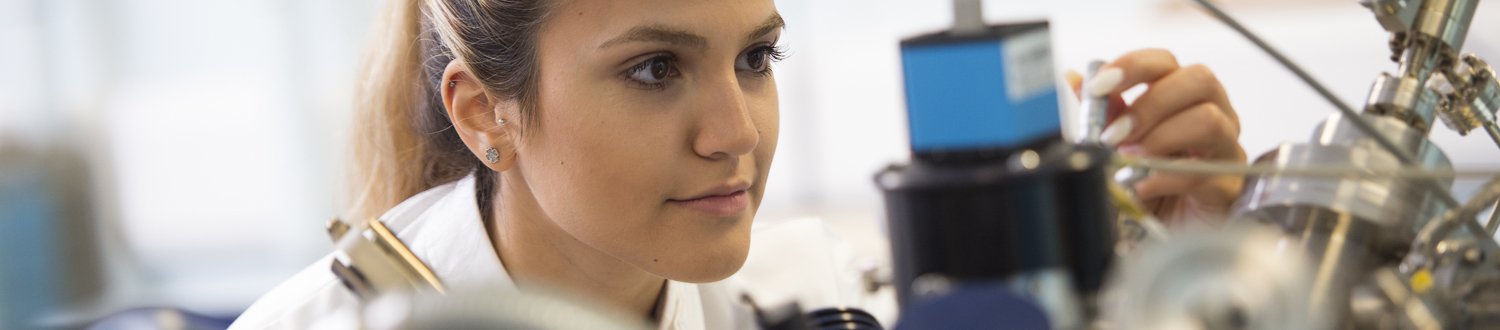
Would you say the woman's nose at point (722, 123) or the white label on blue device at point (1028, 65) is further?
the woman's nose at point (722, 123)

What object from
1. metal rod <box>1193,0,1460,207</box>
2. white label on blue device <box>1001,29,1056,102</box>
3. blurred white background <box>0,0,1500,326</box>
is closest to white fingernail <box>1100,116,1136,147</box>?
metal rod <box>1193,0,1460,207</box>

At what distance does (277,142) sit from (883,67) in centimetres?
148

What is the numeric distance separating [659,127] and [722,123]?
→ 5 cm

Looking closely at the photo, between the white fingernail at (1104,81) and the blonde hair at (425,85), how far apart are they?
0.42 metres

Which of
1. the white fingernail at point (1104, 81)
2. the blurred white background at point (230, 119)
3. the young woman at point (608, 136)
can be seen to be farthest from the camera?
the blurred white background at point (230, 119)

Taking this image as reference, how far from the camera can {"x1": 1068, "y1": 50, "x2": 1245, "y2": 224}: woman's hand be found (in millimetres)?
800

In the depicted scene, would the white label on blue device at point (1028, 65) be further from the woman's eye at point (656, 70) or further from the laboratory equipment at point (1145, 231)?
the woman's eye at point (656, 70)

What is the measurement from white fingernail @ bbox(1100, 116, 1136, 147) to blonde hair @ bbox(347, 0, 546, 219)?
0.42 m

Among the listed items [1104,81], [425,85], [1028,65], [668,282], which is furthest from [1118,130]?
[425,85]

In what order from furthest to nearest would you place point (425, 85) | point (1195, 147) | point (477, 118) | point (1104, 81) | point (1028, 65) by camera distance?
point (425, 85) < point (477, 118) < point (1195, 147) < point (1104, 81) < point (1028, 65)

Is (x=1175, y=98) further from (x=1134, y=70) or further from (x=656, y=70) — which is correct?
(x=656, y=70)

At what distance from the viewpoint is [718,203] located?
965 mm

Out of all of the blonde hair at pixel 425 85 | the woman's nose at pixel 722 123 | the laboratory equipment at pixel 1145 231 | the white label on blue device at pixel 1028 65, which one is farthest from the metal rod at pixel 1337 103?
the blonde hair at pixel 425 85

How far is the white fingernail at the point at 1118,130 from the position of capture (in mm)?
775
